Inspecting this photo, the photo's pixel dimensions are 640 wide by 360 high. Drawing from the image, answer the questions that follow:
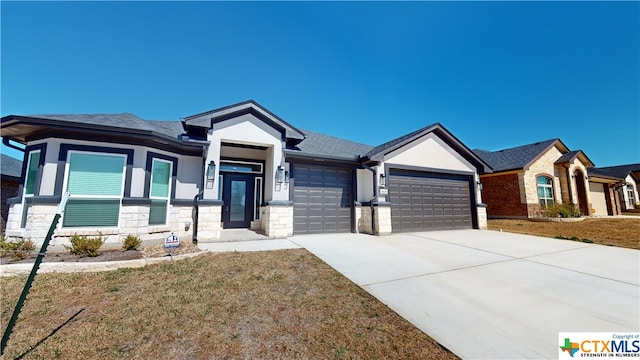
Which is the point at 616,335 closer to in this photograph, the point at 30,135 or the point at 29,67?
the point at 30,135

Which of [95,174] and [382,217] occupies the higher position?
[95,174]

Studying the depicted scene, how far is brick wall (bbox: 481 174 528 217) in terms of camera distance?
15.9 metres

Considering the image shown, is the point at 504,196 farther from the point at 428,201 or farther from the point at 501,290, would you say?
the point at 501,290

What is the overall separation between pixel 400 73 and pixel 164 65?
12.0 meters

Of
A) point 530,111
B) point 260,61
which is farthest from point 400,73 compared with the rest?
point 530,111

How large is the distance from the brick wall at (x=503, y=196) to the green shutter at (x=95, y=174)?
2176 centimetres

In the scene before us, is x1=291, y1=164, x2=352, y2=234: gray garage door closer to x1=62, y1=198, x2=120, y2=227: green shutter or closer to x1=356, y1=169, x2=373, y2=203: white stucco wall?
x1=356, y1=169, x2=373, y2=203: white stucco wall

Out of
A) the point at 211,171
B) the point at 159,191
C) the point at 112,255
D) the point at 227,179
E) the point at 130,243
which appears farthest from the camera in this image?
the point at 227,179

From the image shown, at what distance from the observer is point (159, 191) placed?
7.64 metres

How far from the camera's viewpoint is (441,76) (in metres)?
13.7

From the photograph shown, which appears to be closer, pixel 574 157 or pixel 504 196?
pixel 504 196

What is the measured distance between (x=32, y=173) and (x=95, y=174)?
1.88 meters

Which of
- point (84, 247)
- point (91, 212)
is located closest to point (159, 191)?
point (91, 212)

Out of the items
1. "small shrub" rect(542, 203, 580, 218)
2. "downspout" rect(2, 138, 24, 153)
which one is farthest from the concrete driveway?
"small shrub" rect(542, 203, 580, 218)
